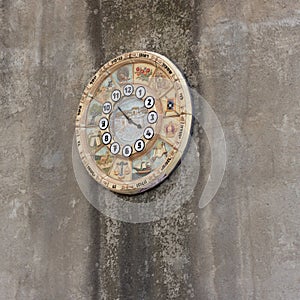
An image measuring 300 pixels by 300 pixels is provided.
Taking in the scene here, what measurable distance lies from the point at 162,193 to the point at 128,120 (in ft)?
2.03

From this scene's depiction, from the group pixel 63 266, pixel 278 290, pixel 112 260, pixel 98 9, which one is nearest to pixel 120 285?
pixel 112 260

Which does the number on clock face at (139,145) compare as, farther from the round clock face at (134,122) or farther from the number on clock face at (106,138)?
the number on clock face at (106,138)

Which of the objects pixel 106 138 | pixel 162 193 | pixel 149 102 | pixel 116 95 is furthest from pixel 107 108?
pixel 162 193

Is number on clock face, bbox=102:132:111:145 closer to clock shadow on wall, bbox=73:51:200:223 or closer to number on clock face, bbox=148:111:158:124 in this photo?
clock shadow on wall, bbox=73:51:200:223

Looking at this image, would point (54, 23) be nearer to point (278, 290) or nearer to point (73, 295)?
point (73, 295)

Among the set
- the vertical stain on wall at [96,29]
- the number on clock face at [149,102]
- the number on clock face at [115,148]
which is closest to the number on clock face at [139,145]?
the number on clock face at [115,148]

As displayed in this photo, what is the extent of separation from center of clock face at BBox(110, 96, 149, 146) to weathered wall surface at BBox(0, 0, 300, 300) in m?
0.41

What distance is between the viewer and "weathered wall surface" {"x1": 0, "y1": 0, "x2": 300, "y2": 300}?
179 inches

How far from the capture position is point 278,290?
14.4ft

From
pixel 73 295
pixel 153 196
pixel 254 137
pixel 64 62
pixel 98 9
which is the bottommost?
pixel 73 295

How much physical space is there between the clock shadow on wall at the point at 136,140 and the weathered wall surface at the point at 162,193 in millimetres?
96

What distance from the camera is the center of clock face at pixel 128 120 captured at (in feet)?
16.8

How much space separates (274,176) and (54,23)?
2.32 metres

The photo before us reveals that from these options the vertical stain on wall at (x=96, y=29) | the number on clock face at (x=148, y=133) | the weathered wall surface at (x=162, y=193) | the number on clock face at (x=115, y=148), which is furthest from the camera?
the vertical stain on wall at (x=96, y=29)
